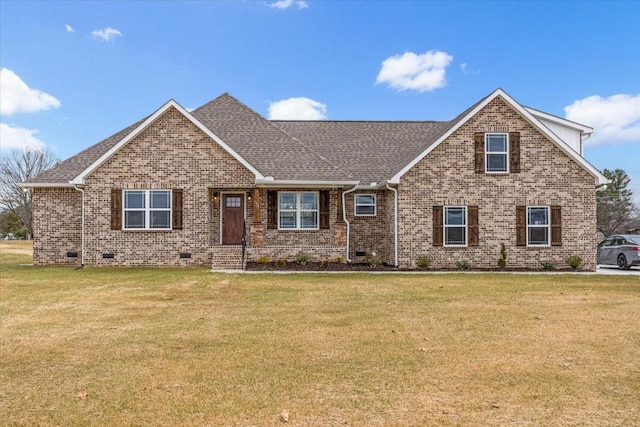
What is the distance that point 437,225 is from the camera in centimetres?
1928

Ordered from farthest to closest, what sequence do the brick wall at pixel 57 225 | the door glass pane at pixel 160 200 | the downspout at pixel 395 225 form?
1. the brick wall at pixel 57 225
2. the door glass pane at pixel 160 200
3. the downspout at pixel 395 225

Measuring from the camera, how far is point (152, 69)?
2259 centimetres

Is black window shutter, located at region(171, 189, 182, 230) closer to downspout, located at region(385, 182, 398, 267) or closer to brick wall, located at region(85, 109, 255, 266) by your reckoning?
brick wall, located at region(85, 109, 255, 266)

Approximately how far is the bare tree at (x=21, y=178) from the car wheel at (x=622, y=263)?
175 feet

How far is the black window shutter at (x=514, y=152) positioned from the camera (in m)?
19.3

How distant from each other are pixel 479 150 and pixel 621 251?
7.78 m

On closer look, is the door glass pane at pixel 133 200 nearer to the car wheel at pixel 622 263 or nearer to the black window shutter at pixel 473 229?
the black window shutter at pixel 473 229

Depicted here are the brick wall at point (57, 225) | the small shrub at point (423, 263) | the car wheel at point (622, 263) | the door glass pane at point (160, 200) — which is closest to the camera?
the small shrub at point (423, 263)

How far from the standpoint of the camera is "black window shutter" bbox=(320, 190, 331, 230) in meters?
20.4

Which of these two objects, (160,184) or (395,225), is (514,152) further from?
(160,184)

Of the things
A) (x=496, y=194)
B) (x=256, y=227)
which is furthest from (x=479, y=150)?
(x=256, y=227)

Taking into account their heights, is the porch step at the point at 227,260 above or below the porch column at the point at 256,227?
below

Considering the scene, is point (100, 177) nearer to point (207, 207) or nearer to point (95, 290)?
point (207, 207)

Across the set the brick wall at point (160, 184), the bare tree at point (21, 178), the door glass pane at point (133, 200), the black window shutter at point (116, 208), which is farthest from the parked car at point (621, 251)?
the bare tree at point (21, 178)
